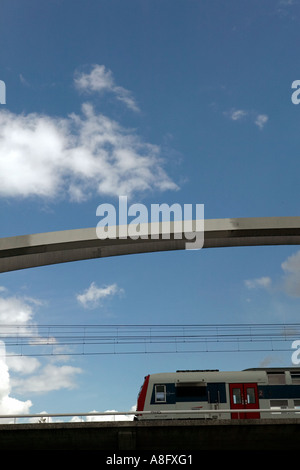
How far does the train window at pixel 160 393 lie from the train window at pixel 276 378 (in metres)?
5.45

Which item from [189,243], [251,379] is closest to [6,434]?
[251,379]

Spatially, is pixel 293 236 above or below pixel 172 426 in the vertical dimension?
above

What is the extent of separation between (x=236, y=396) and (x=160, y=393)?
3.85 meters

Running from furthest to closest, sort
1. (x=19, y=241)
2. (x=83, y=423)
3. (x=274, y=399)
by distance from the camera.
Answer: (x=19, y=241), (x=274, y=399), (x=83, y=423)

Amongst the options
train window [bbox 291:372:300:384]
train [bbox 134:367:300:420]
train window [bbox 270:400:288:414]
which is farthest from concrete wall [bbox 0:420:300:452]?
train window [bbox 291:372:300:384]

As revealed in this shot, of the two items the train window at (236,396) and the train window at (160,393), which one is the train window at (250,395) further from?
the train window at (160,393)

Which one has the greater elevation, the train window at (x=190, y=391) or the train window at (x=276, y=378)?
the train window at (x=276, y=378)

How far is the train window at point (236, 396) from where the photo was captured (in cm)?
2614

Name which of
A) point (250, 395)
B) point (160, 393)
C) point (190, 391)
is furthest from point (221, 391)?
point (160, 393)

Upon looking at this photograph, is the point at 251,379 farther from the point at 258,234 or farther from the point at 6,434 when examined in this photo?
the point at 6,434

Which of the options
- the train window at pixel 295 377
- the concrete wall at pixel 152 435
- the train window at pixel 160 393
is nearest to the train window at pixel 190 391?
the train window at pixel 160 393

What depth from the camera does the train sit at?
26.0 m

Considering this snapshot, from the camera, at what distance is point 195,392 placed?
26234mm
